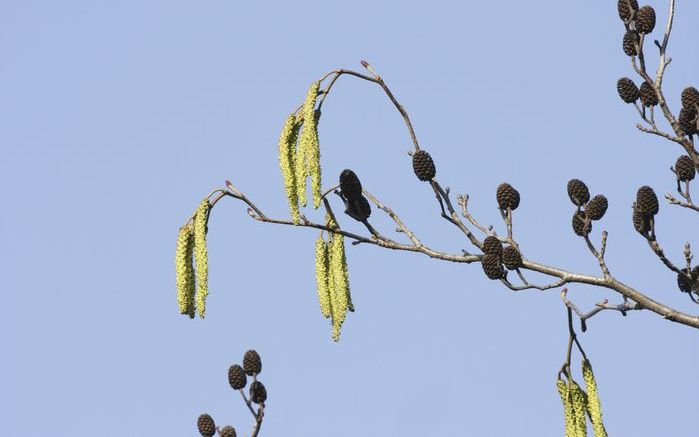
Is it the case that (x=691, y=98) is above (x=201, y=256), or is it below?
above

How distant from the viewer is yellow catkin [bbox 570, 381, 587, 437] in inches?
346

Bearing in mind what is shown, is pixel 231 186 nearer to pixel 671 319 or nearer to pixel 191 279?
pixel 191 279

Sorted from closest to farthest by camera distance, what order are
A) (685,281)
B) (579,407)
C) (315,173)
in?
(315,173) → (579,407) → (685,281)

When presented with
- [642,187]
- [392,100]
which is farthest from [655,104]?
[392,100]

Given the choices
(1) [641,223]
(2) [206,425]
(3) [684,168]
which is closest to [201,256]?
A: (2) [206,425]

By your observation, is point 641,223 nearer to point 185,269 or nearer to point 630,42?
point 630,42

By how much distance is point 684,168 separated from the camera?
10367 mm

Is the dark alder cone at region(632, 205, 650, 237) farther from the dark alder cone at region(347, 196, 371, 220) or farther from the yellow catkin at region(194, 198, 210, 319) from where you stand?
the yellow catkin at region(194, 198, 210, 319)

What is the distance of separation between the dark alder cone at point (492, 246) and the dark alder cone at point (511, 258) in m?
0.04

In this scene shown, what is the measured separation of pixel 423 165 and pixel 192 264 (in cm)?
158

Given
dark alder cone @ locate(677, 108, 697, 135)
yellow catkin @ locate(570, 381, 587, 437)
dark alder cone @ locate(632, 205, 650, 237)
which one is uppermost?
dark alder cone @ locate(677, 108, 697, 135)

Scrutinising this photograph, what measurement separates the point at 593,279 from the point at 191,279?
2.48 m

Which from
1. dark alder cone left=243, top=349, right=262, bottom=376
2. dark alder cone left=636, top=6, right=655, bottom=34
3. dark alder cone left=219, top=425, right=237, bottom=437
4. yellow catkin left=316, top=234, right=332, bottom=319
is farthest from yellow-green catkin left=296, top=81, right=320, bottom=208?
dark alder cone left=636, top=6, right=655, bottom=34

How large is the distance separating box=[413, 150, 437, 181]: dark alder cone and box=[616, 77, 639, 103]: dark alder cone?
2489 millimetres
